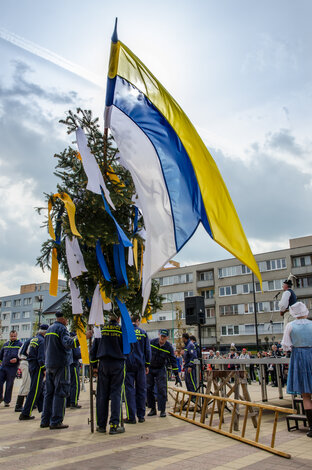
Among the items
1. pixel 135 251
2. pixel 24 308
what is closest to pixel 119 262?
pixel 135 251

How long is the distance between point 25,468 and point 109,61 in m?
5.59

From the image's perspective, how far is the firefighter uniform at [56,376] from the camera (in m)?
8.43

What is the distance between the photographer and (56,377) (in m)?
8.58

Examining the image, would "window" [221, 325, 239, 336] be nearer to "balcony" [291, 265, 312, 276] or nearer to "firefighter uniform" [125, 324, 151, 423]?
"balcony" [291, 265, 312, 276]

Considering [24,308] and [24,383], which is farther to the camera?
[24,308]

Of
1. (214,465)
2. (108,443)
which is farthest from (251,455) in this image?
(108,443)

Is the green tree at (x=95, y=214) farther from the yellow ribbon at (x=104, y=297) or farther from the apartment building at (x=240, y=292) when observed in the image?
the apartment building at (x=240, y=292)

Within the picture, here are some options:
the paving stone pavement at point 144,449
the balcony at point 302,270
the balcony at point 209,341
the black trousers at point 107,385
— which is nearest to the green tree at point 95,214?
the black trousers at point 107,385

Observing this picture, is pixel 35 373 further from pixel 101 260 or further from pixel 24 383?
pixel 101 260

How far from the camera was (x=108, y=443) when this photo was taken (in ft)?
22.1

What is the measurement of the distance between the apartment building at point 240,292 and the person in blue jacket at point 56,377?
48.8m

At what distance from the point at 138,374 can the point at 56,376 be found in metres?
1.91

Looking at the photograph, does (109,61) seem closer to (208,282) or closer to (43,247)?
(43,247)

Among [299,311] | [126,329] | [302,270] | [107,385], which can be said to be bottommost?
[107,385]
